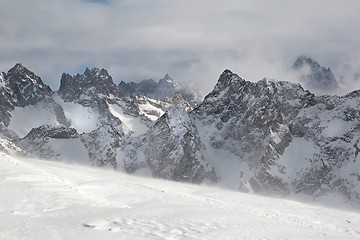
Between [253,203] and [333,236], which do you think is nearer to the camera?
[333,236]

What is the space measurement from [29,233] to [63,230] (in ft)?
5.50

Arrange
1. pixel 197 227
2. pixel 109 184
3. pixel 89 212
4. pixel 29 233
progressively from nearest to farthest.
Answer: pixel 29 233 → pixel 197 227 → pixel 89 212 → pixel 109 184

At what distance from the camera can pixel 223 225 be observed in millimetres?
27516

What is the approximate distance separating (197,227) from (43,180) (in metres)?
16.6

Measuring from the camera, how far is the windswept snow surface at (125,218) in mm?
23875

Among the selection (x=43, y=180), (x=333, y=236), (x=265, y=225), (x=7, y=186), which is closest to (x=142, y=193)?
(x=43, y=180)

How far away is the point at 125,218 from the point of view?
26.7 metres

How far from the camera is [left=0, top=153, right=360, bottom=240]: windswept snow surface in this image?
23875mm

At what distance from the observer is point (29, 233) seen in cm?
2277

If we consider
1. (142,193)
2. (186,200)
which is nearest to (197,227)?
(186,200)

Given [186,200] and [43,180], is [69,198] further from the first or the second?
[186,200]

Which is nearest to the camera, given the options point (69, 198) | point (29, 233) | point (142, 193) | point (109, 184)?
point (29, 233)

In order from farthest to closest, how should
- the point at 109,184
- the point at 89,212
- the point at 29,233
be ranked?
the point at 109,184 < the point at 89,212 < the point at 29,233

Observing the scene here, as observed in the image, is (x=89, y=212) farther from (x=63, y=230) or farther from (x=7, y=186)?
(x=7, y=186)
